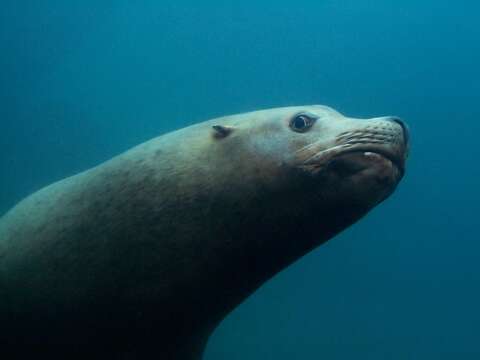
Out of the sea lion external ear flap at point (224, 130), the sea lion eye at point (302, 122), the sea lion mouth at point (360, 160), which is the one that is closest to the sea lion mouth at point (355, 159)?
the sea lion mouth at point (360, 160)

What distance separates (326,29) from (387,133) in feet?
82.0

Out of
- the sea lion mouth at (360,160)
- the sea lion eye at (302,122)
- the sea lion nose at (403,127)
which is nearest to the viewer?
the sea lion mouth at (360,160)

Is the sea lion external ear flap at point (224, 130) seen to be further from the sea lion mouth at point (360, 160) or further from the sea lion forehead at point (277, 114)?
the sea lion mouth at point (360, 160)

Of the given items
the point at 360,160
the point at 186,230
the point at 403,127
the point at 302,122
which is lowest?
the point at 186,230

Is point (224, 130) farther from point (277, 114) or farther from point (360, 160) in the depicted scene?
point (360, 160)

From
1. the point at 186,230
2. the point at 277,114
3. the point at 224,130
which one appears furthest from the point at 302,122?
the point at 186,230

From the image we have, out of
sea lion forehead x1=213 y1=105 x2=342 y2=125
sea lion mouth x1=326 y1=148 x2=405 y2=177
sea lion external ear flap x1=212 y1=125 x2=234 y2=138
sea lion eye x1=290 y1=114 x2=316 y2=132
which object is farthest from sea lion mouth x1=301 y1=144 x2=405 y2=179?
sea lion external ear flap x1=212 y1=125 x2=234 y2=138

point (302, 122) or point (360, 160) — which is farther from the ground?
point (302, 122)

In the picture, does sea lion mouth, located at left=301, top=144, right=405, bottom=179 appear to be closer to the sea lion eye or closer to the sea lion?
the sea lion

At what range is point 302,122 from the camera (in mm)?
2867

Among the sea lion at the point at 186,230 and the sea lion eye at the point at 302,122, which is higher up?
the sea lion eye at the point at 302,122

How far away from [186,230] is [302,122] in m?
0.82

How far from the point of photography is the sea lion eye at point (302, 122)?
2.85 metres

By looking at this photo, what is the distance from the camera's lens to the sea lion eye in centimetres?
285
